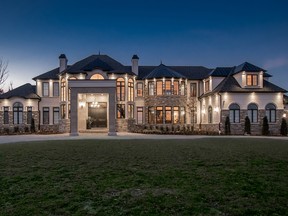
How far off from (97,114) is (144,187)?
2666 centimetres

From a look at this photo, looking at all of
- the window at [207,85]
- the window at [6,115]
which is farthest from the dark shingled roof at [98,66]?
the window at [207,85]

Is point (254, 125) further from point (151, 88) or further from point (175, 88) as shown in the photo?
point (151, 88)

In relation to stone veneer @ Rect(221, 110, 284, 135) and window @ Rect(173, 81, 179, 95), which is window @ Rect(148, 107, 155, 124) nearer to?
window @ Rect(173, 81, 179, 95)

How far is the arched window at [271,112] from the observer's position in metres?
26.9

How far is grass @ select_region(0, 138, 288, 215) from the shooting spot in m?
4.62

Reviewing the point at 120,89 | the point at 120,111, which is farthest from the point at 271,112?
the point at 120,89

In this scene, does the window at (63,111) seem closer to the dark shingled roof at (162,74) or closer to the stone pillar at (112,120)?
the stone pillar at (112,120)

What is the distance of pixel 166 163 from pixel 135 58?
23690 mm

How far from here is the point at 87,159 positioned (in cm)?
979

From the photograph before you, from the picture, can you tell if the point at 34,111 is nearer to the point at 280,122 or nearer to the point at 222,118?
the point at 222,118

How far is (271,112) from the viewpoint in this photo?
1062 inches

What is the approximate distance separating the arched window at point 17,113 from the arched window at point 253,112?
25.7 metres

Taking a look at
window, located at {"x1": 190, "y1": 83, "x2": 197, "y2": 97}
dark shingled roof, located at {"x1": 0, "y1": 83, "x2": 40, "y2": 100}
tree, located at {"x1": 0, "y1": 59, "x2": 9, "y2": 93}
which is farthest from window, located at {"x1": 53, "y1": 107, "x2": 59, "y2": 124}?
window, located at {"x1": 190, "y1": 83, "x2": 197, "y2": 97}

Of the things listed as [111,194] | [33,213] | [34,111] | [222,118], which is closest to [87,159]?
[111,194]
